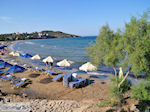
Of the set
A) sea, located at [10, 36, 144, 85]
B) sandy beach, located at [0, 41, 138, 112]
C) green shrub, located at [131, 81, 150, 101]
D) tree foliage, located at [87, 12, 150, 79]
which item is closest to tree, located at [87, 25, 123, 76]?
tree foliage, located at [87, 12, 150, 79]

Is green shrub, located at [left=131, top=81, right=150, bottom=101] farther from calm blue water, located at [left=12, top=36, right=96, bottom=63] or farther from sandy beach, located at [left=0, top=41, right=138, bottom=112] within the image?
calm blue water, located at [left=12, top=36, right=96, bottom=63]

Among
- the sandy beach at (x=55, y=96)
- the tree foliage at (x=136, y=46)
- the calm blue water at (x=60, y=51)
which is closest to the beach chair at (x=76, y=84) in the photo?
the sandy beach at (x=55, y=96)

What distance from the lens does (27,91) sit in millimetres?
10414

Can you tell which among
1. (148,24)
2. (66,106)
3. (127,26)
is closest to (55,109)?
(66,106)

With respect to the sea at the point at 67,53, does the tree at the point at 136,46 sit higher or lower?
higher

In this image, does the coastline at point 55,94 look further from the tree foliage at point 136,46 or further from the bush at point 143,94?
the tree foliage at point 136,46

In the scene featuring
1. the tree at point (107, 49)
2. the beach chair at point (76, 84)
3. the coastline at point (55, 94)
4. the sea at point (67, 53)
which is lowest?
the coastline at point (55, 94)

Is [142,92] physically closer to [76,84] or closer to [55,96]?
[76,84]

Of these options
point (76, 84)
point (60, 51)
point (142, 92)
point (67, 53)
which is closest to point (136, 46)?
point (142, 92)

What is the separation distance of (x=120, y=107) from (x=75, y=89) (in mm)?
4796

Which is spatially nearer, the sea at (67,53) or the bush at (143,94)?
the bush at (143,94)

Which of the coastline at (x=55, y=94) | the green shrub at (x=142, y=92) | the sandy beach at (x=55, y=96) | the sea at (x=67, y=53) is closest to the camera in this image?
the green shrub at (x=142, y=92)

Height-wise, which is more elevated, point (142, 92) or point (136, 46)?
point (136, 46)

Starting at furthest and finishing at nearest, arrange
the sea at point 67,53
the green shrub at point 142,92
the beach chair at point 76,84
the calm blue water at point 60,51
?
the calm blue water at point 60,51 < the sea at point 67,53 < the beach chair at point 76,84 < the green shrub at point 142,92
